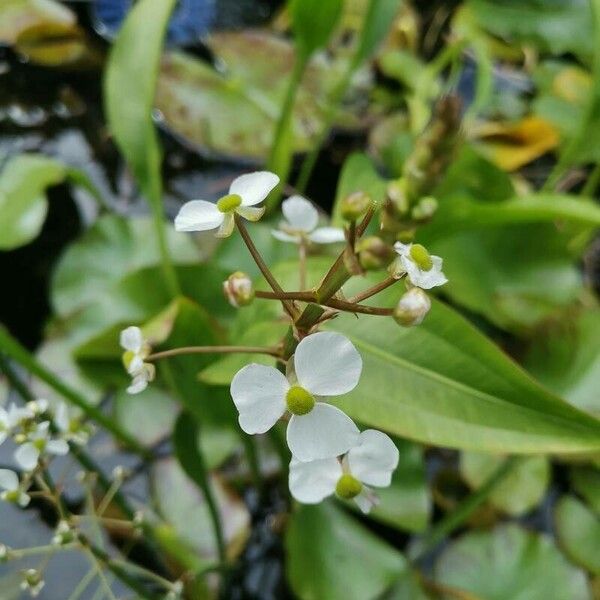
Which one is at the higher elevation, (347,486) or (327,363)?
(327,363)

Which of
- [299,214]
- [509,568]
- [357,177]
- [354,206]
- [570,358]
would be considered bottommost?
[509,568]

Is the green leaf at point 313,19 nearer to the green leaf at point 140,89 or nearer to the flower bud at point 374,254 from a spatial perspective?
the green leaf at point 140,89

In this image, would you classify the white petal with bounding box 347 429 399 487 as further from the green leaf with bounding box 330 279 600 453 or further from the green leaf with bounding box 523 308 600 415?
the green leaf with bounding box 523 308 600 415

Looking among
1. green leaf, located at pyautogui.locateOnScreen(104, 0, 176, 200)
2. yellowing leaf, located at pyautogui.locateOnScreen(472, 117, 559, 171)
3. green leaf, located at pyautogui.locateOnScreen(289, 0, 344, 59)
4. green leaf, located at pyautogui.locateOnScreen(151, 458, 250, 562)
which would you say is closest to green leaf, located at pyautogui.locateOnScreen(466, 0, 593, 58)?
yellowing leaf, located at pyautogui.locateOnScreen(472, 117, 559, 171)

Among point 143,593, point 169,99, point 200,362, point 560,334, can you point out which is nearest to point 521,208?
point 560,334

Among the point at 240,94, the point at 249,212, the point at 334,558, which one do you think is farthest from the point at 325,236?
the point at 240,94

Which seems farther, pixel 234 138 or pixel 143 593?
→ pixel 234 138

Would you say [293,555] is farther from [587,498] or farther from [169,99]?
[169,99]

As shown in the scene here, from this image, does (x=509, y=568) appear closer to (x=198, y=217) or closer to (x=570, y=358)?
(x=570, y=358)
